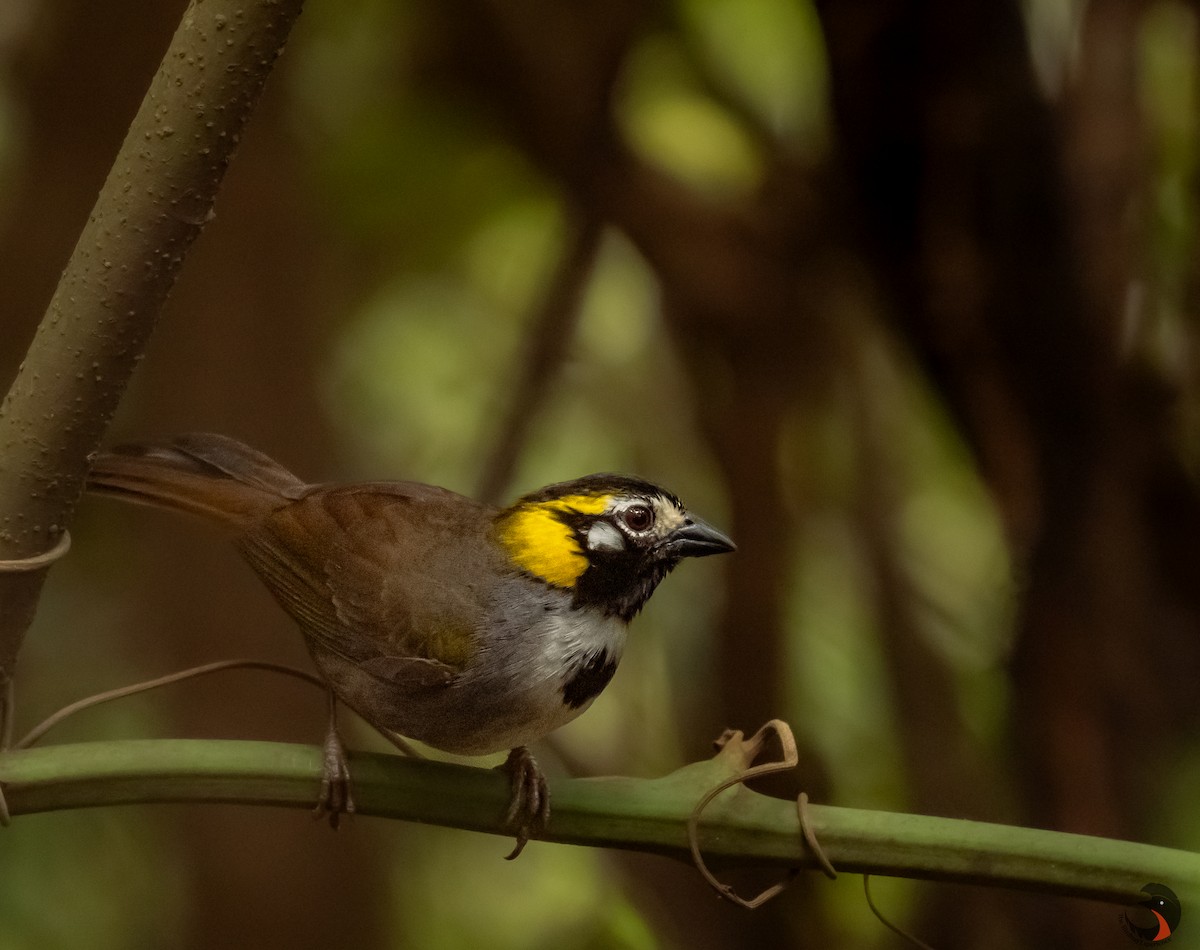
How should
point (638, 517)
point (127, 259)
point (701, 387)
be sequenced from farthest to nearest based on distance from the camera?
1. point (701, 387)
2. point (638, 517)
3. point (127, 259)

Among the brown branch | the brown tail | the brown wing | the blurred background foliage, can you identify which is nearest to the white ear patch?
the brown wing

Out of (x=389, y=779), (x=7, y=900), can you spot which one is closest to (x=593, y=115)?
(x=389, y=779)

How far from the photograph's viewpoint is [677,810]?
1.07 meters

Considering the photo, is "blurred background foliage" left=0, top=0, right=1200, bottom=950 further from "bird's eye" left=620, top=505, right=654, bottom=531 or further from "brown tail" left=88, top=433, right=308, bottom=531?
"bird's eye" left=620, top=505, right=654, bottom=531

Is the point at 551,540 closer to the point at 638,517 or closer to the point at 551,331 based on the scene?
the point at 638,517

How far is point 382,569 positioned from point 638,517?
0.31 metres

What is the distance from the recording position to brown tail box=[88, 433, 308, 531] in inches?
51.7

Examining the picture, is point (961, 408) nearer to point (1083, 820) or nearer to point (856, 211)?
point (856, 211)

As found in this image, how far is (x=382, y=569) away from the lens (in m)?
1.40

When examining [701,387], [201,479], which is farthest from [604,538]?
[701,387]

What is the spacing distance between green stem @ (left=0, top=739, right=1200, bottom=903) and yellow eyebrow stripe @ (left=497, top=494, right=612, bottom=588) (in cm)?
29

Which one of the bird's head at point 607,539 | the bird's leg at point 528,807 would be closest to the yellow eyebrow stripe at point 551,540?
the bird's head at point 607,539

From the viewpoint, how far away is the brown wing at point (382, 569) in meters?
1.34

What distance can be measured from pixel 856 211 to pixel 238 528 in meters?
1.16
